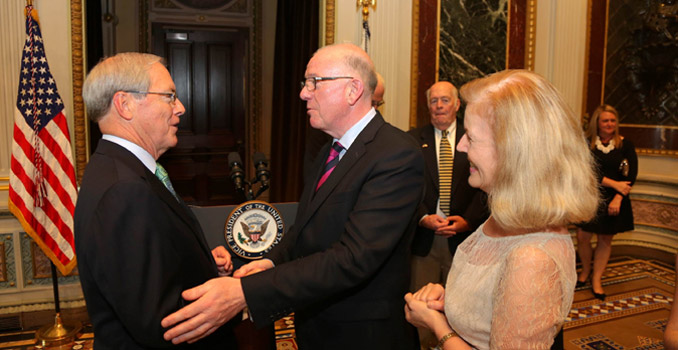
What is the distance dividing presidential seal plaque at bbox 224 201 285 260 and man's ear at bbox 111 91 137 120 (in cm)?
117

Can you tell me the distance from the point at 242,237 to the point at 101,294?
51.9 inches

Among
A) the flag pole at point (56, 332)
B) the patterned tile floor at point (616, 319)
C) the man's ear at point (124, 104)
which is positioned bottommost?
the patterned tile floor at point (616, 319)

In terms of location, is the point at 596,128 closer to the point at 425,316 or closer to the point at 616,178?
the point at 616,178

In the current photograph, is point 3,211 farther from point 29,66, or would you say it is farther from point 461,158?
point 461,158

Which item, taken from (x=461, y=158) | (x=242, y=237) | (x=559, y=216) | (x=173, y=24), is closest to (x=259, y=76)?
(x=173, y=24)

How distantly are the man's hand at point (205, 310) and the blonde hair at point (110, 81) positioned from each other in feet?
2.18

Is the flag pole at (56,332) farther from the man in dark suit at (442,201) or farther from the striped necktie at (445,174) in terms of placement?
the striped necktie at (445,174)

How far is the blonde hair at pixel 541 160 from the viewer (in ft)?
4.09

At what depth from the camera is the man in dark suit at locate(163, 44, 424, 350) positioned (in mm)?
1584

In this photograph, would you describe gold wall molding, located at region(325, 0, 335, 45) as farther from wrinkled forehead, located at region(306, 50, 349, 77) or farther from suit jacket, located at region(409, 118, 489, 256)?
wrinkled forehead, located at region(306, 50, 349, 77)

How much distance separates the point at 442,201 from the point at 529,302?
98.3 inches

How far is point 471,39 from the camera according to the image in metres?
5.10

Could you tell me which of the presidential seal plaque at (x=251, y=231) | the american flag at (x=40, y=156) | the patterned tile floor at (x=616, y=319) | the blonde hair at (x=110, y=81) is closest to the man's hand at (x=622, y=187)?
the patterned tile floor at (x=616, y=319)

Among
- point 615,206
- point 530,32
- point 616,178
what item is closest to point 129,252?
point 615,206
